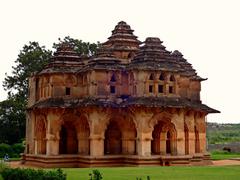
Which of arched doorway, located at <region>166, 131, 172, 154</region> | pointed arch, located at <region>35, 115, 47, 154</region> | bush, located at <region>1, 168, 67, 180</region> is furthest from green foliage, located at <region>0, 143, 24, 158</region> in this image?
bush, located at <region>1, 168, 67, 180</region>

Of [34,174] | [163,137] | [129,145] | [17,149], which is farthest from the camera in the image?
[17,149]

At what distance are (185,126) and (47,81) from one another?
9.99 metres

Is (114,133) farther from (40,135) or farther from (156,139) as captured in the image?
(40,135)

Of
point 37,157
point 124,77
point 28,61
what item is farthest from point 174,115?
point 28,61

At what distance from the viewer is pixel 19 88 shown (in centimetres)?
5106

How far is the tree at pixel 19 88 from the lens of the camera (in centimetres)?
4947

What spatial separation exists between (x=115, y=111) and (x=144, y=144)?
3136 mm

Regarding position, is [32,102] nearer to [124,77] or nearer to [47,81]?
[47,81]

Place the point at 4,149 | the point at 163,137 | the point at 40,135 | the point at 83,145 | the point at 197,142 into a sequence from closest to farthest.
Result: the point at 163,137 < the point at 83,145 < the point at 40,135 < the point at 197,142 < the point at 4,149

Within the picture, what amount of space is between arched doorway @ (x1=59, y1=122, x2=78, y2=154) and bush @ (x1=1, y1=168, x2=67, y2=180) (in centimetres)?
1414

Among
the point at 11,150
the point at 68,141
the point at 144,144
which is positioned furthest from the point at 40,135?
the point at 11,150

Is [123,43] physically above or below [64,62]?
above

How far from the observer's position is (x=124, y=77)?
32469 mm

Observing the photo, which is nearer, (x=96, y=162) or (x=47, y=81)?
(x=96, y=162)
